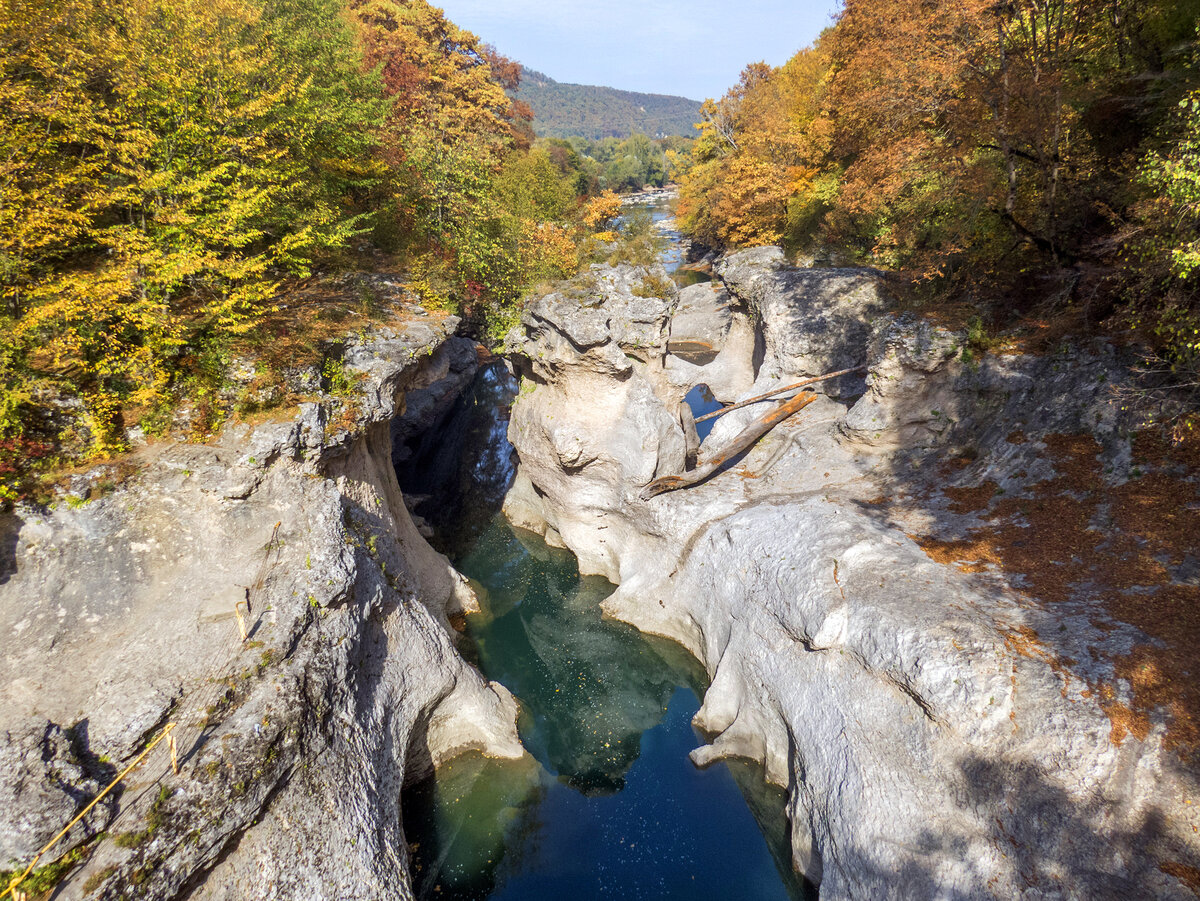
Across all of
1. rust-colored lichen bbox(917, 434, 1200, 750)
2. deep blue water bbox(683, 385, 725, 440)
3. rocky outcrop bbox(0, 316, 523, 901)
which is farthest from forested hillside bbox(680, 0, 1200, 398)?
rocky outcrop bbox(0, 316, 523, 901)

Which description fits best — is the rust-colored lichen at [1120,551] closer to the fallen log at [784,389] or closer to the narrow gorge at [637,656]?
the narrow gorge at [637,656]

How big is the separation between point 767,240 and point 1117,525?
1182 inches

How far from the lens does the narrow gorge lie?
7098 mm

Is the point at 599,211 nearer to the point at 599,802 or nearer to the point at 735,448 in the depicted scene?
the point at 735,448

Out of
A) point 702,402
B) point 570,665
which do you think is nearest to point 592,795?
point 570,665

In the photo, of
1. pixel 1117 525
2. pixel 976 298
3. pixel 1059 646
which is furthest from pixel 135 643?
pixel 976 298

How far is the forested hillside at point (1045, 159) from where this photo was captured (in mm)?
9547

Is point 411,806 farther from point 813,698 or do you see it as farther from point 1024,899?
point 1024,899

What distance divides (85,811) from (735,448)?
16.7 metres

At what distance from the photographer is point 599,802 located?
12.1 meters

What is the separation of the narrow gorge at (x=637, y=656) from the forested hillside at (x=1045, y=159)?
2393mm

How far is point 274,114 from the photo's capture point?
1211cm

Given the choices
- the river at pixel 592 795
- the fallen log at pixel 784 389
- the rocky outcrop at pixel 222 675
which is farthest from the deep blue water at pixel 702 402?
the rocky outcrop at pixel 222 675

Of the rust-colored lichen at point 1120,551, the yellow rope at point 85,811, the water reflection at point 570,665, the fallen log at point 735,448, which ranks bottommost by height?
the water reflection at point 570,665
